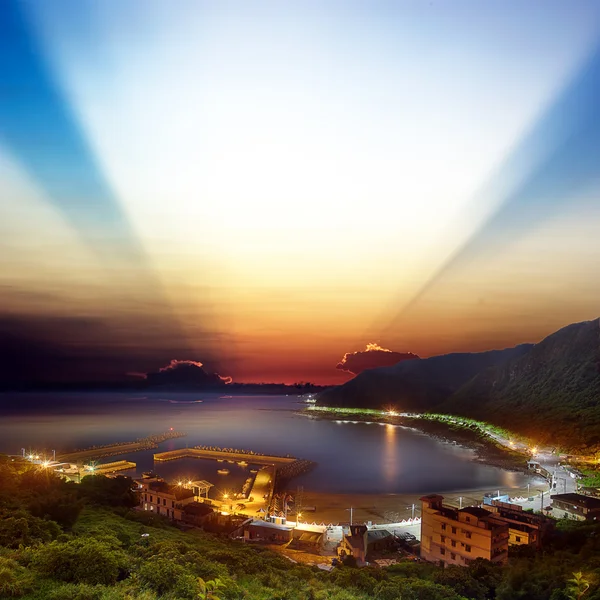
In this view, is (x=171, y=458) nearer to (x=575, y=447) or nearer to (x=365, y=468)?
(x=365, y=468)

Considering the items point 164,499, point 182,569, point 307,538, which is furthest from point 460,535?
point 164,499

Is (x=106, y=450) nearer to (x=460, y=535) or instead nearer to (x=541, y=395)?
(x=460, y=535)

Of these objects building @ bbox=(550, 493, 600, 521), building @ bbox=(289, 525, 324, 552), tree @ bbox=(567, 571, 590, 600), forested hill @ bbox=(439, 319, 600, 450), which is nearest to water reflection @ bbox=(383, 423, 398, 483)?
forested hill @ bbox=(439, 319, 600, 450)

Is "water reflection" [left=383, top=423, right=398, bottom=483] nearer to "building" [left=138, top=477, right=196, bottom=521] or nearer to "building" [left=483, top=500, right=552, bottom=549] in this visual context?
"building" [left=483, top=500, right=552, bottom=549]

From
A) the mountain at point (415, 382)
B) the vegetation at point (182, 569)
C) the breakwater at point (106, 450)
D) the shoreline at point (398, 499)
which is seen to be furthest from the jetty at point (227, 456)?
the mountain at point (415, 382)

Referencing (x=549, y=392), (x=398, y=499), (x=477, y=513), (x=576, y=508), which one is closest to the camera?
(x=477, y=513)

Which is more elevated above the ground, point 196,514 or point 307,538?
point 196,514
